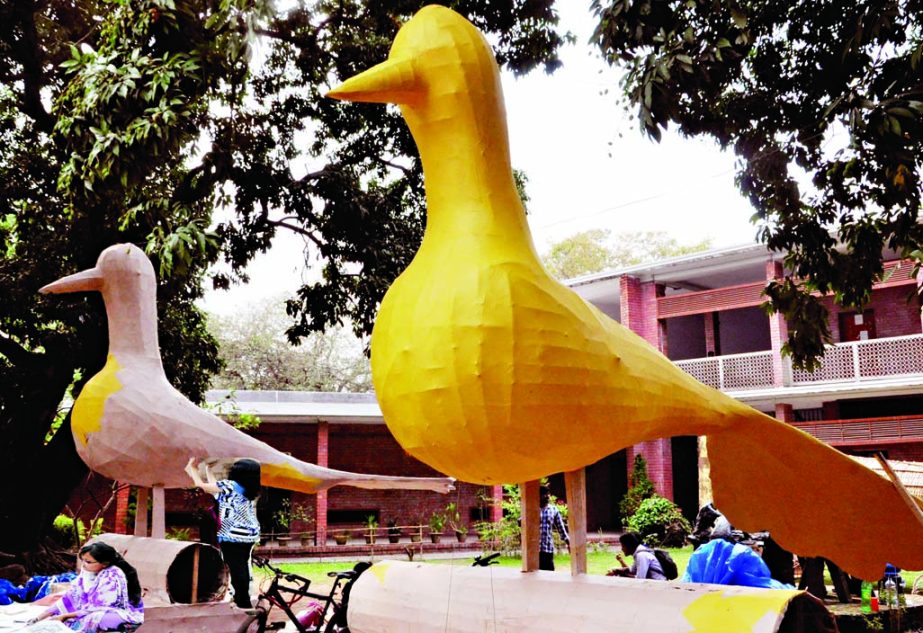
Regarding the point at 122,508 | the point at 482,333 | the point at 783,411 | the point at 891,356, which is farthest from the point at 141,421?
the point at 783,411

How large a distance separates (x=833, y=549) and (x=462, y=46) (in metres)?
1.95

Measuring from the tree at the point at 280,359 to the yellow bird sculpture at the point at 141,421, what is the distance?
901 inches

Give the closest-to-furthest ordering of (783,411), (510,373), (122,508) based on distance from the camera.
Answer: (510,373)
(122,508)
(783,411)

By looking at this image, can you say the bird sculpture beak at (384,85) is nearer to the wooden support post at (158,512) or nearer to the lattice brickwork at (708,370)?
the wooden support post at (158,512)

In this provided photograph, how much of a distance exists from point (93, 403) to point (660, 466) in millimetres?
14033

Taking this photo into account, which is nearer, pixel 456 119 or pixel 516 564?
pixel 456 119

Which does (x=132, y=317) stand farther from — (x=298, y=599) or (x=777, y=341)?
(x=777, y=341)

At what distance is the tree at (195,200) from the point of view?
798cm

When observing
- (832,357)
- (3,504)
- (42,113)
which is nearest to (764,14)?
(42,113)

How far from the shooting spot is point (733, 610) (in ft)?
7.02

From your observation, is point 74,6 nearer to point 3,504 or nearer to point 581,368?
point 3,504

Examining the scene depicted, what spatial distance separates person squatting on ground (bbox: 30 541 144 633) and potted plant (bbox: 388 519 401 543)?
12656 mm

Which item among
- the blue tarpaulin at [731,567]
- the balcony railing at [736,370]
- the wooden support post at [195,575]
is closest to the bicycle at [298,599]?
the wooden support post at [195,575]

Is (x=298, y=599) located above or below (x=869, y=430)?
below
